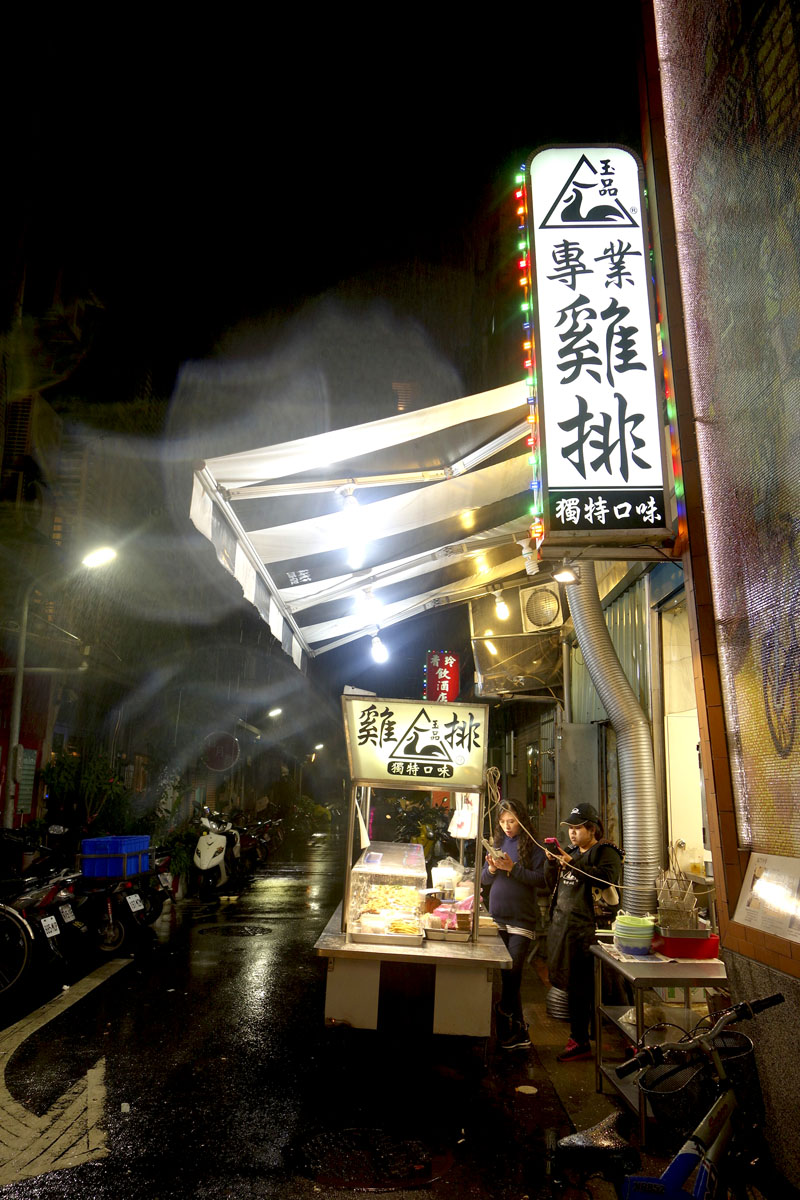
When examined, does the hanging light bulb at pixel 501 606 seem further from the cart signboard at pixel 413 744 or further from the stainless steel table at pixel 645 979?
the stainless steel table at pixel 645 979

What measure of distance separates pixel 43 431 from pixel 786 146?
493 inches

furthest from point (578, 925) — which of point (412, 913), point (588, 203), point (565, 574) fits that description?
point (588, 203)

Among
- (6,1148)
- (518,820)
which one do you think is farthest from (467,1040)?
(6,1148)

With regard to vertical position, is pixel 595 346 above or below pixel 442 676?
above

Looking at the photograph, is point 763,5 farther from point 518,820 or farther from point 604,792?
point 604,792

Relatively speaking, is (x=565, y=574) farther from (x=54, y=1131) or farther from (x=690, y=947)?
(x=54, y=1131)

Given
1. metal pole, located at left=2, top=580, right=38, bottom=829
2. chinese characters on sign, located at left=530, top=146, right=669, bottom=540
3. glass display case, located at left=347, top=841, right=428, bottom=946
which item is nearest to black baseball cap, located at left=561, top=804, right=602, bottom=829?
glass display case, located at left=347, top=841, right=428, bottom=946

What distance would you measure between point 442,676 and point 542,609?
827cm

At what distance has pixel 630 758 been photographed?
7.04m

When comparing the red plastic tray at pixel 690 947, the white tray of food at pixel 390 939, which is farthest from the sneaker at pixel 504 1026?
the red plastic tray at pixel 690 947

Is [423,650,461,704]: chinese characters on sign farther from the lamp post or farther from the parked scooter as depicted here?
the lamp post

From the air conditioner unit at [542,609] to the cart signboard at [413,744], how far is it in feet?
22.6

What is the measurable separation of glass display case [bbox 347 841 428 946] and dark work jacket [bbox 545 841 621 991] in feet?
4.15

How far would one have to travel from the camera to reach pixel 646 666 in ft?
27.4
